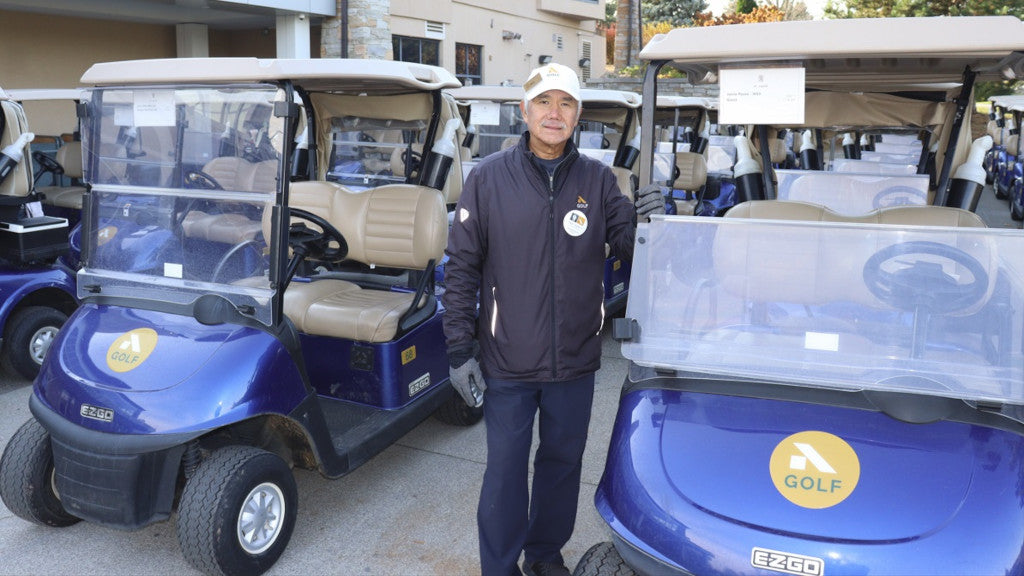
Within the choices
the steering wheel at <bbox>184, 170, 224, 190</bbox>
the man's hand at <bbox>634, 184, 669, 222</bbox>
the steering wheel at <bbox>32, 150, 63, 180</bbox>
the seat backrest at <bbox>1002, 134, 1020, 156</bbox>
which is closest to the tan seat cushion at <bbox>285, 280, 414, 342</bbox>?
the steering wheel at <bbox>184, 170, 224, 190</bbox>

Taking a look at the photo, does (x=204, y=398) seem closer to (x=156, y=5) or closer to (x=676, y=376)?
(x=676, y=376)

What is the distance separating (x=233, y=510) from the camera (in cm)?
260

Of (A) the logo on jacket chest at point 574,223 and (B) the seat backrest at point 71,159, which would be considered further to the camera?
(B) the seat backrest at point 71,159

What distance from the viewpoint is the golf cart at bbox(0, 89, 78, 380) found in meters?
4.57

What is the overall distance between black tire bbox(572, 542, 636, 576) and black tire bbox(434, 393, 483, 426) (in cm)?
200

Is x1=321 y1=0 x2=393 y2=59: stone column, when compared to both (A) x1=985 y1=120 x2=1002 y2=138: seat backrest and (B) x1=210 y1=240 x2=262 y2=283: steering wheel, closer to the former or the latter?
(A) x1=985 y1=120 x2=1002 y2=138: seat backrest

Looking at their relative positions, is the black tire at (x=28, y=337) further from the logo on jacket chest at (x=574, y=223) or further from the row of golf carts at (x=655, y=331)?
the logo on jacket chest at (x=574, y=223)

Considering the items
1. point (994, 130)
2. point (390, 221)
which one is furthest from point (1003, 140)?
point (390, 221)

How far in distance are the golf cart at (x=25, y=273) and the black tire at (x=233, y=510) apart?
8.66 ft

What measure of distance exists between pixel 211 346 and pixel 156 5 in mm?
11171

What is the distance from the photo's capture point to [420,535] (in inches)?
124

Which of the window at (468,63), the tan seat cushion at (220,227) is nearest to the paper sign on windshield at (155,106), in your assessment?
the tan seat cushion at (220,227)

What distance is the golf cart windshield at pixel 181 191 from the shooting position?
2863 mm

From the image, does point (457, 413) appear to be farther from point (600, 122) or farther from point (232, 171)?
point (600, 122)
